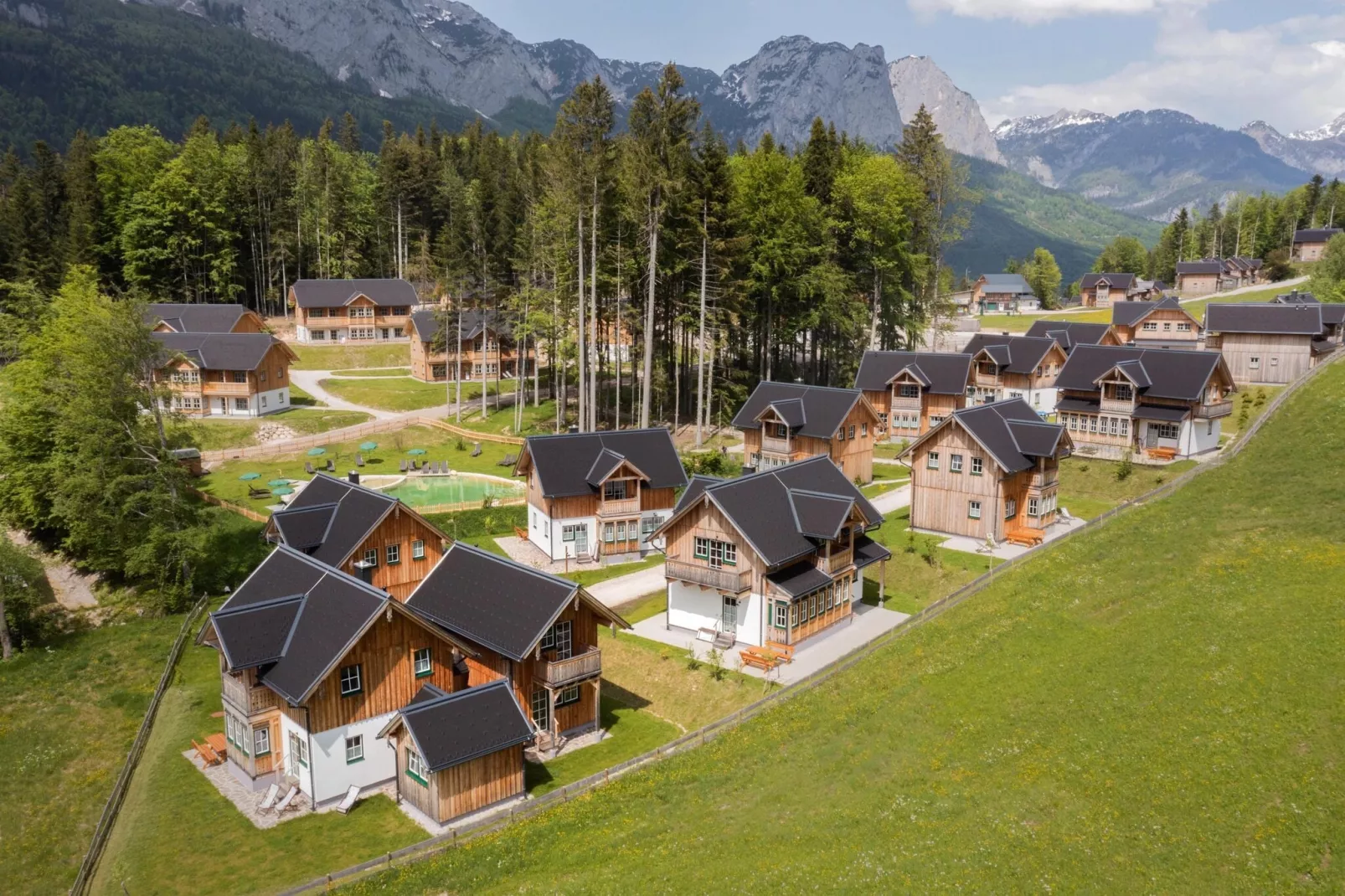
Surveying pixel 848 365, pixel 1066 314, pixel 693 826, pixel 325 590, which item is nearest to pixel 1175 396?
pixel 848 365

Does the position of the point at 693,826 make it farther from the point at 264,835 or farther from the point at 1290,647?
the point at 1290,647

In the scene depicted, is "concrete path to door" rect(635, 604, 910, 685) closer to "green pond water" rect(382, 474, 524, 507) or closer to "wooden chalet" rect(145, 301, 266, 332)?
"green pond water" rect(382, 474, 524, 507)

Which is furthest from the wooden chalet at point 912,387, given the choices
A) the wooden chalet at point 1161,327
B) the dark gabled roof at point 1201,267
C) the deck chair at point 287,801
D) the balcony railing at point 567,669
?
the dark gabled roof at point 1201,267

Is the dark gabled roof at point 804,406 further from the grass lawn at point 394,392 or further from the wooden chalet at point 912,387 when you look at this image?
the grass lawn at point 394,392

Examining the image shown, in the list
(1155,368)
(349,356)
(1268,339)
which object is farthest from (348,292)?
(1268,339)

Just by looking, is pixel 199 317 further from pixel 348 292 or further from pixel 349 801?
pixel 349 801

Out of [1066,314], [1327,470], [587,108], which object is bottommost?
[1327,470]

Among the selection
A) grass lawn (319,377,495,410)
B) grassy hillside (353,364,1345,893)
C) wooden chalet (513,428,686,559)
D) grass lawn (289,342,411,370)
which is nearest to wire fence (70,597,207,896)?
grassy hillside (353,364,1345,893)
